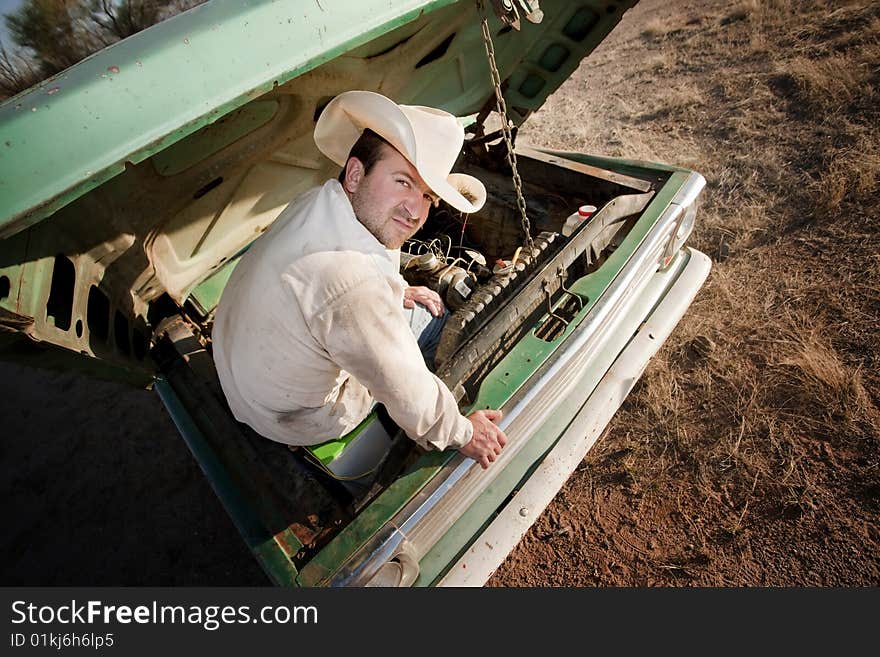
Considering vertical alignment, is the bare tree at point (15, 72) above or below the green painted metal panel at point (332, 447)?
above

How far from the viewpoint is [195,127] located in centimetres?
102

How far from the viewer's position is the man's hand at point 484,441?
153 centimetres

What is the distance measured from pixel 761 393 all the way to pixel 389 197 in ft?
7.99

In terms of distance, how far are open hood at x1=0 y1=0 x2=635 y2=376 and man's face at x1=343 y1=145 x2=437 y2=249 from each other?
1.09 ft

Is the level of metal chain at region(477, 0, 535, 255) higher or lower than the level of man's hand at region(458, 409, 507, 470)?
higher

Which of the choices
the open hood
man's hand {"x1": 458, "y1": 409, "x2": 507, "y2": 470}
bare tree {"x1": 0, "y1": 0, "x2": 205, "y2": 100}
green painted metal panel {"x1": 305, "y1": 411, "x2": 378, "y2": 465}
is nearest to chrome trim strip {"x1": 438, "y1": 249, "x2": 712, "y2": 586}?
man's hand {"x1": 458, "y1": 409, "x2": 507, "y2": 470}

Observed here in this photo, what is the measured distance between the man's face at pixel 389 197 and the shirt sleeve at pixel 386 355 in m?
0.22

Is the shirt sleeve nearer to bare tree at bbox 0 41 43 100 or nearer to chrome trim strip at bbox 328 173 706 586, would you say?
chrome trim strip at bbox 328 173 706 586

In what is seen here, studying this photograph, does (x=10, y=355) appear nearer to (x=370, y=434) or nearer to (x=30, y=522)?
(x=370, y=434)

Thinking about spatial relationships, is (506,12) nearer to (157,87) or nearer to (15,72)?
(157,87)

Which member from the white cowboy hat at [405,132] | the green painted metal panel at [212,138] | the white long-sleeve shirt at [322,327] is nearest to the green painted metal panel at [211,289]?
the green painted metal panel at [212,138]

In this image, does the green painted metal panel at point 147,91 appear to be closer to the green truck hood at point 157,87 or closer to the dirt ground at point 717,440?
the green truck hood at point 157,87

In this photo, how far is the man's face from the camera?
4.64 ft

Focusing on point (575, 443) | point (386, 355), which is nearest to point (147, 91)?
point (386, 355)
